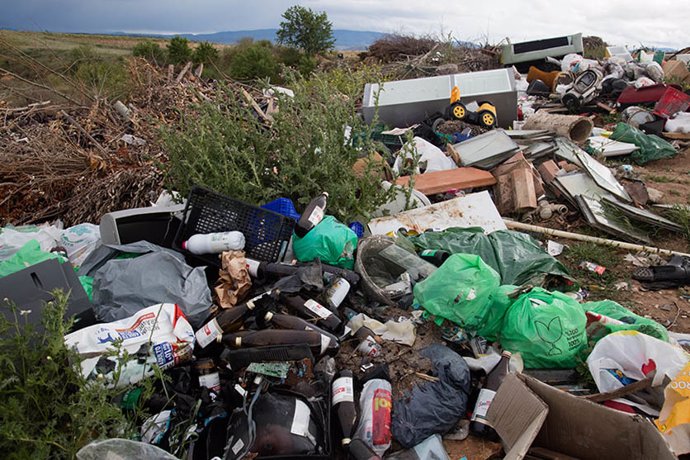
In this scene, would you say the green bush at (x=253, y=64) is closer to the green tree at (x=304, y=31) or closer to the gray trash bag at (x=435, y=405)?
the green tree at (x=304, y=31)

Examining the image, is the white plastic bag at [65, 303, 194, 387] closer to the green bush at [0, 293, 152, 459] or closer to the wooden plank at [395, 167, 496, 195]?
the green bush at [0, 293, 152, 459]

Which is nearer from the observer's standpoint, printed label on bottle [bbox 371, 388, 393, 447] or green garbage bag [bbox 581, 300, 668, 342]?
printed label on bottle [bbox 371, 388, 393, 447]

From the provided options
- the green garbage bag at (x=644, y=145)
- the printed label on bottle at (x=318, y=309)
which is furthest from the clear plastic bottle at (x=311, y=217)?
the green garbage bag at (x=644, y=145)

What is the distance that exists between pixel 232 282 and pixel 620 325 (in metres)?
2.06

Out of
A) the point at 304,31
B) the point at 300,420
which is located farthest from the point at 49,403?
the point at 304,31

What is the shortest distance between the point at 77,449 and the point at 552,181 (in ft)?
14.6

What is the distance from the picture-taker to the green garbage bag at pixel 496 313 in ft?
8.46

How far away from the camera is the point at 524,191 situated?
4.47 m

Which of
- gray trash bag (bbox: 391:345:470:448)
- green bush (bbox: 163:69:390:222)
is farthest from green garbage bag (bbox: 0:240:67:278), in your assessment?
gray trash bag (bbox: 391:345:470:448)

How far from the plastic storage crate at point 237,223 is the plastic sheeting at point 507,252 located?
0.99m

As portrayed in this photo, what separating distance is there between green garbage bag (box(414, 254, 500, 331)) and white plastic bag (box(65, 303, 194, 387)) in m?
1.21

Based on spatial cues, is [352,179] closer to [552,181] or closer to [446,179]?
[446,179]

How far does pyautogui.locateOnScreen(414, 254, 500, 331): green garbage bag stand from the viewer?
247 centimetres

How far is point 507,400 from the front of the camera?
191 centimetres
